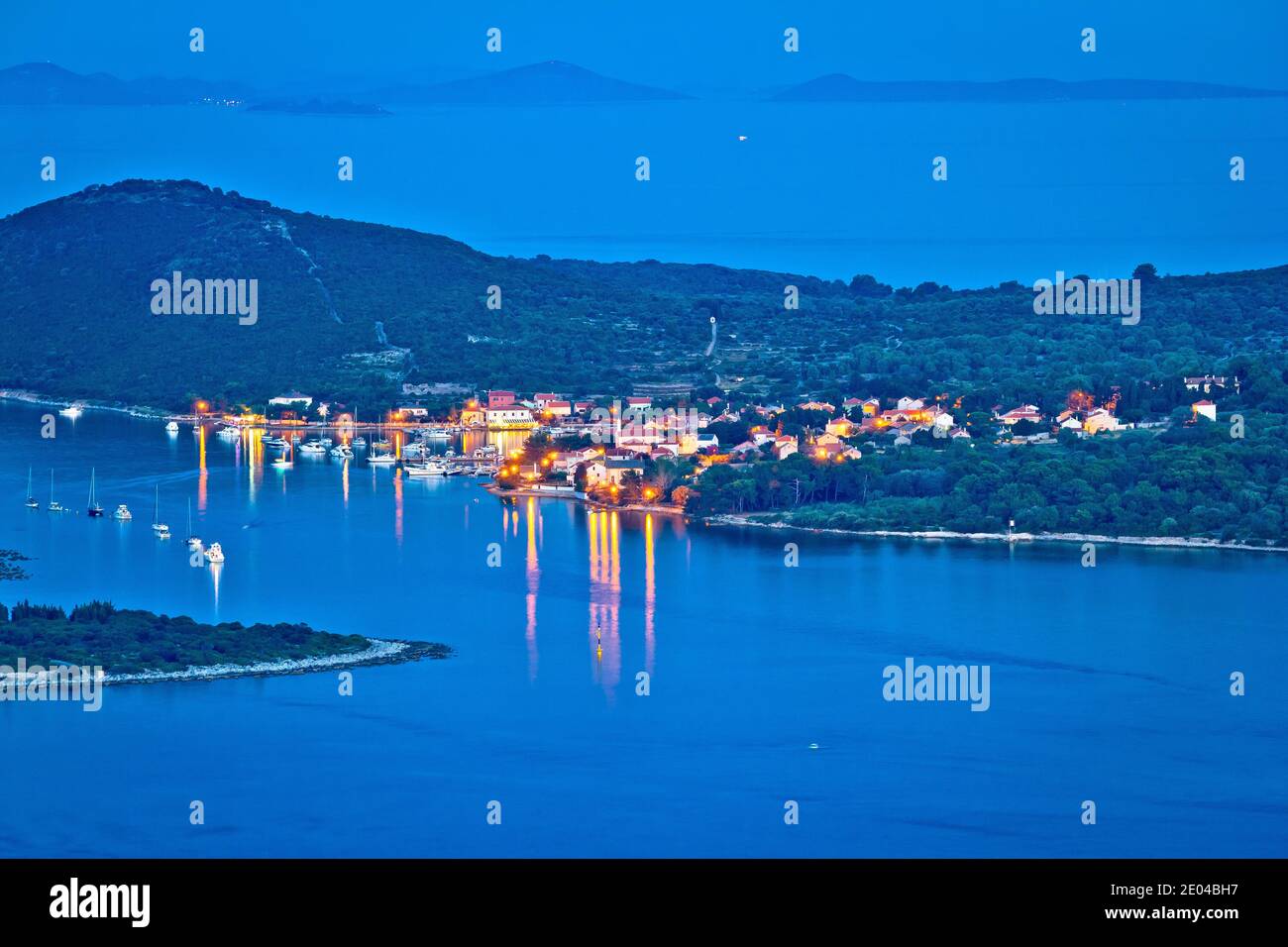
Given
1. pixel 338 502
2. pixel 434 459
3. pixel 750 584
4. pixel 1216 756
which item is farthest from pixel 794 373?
pixel 1216 756

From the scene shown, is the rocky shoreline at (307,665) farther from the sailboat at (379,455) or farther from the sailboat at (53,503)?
the sailboat at (379,455)

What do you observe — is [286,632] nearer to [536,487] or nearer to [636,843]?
[636,843]

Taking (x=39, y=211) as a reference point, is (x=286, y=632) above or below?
below

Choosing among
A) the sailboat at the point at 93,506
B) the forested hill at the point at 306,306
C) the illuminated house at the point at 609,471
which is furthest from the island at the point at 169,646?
the forested hill at the point at 306,306

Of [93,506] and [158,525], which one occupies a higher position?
[93,506]

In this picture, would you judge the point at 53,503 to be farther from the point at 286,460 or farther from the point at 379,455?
the point at 379,455

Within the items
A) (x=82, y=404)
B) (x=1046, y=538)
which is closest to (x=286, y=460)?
(x=82, y=404)

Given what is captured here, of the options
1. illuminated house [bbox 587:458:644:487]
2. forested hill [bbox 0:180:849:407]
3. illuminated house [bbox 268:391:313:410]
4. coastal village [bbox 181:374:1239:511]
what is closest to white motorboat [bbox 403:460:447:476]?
coastal village [bbox 181:374:1239:511]

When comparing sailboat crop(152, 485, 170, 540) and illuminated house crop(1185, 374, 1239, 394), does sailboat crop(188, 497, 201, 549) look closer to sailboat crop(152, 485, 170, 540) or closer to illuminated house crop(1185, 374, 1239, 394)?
sailboat crop(152, 485, 170, 540)
